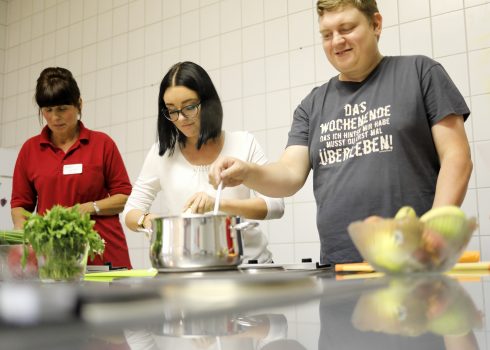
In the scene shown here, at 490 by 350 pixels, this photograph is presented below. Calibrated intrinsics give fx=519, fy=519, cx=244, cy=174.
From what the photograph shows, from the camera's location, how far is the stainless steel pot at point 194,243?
72 cm

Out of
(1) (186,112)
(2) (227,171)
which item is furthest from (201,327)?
(1) (186,112)

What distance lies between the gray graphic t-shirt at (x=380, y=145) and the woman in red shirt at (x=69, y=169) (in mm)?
944

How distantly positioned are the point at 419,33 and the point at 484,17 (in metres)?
0.27

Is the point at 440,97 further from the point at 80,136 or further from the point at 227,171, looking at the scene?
the point at 80,136

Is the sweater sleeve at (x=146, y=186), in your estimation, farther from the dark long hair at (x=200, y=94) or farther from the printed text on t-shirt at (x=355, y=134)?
the printed text on t-shirt at (x=355, y=134)

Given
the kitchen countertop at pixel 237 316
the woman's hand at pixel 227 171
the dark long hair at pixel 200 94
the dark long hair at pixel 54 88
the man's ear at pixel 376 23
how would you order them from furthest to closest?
the dark long hair at pixel 54 88 → the dark long hair at pixel 200 94 → the man's ear at pixel 376 23 → the woman's hand at pixel 227 171 → the kitchen countertop at pixel 237 316

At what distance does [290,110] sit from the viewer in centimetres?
273

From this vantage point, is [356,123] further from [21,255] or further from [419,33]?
[419,33]

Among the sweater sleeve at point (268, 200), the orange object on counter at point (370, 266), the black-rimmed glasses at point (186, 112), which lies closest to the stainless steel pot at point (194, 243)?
the orange object on counter at point (370, 266)

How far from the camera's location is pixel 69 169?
199 cm

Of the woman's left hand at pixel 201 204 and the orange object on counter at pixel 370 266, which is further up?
the woman's left hand at pixel 201 204

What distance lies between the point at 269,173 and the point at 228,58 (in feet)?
6.22

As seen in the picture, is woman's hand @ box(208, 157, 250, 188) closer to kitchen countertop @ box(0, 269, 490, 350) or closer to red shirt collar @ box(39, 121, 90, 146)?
kitchen countertop @ box(0, 269, 490, 350)

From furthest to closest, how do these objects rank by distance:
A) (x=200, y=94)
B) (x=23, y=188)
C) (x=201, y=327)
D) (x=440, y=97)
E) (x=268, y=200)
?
(x=23, y=188), (x=200, y=94), (x=268, y=200), (x=440, y=97), (x=201, y=327)
